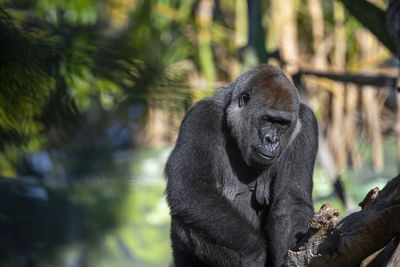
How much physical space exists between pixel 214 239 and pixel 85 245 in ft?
15.7

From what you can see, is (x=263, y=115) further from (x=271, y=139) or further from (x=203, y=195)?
(x=203, y=195)

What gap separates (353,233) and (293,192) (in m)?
1.07

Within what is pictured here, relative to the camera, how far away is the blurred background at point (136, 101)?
7.18ft

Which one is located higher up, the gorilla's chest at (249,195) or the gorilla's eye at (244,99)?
the gorilla's eye at (244,99)

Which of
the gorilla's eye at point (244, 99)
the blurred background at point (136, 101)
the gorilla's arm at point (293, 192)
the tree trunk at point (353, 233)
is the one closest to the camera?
the blurred background at point (136, 101)

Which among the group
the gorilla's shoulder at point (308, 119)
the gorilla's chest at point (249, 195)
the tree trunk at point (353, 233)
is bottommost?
the gorilla's chest at point (249, 195)

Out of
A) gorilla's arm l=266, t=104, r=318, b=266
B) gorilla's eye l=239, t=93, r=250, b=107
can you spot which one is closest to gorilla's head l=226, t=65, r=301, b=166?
gorilla's eye l=239, t=93, r=250, b=107

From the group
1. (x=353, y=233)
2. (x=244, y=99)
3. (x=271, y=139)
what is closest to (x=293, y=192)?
(x=271, y=139)

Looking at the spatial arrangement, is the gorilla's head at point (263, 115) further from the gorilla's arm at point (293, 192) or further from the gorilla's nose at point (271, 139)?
the gorilla's arm at point (293, 192)

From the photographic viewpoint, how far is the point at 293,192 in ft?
13.0

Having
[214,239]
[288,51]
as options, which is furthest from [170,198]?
[288,51]

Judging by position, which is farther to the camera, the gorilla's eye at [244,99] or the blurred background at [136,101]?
the gorilla's eye at [244,99]

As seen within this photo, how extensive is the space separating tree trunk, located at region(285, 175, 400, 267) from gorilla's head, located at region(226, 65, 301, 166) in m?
0.92

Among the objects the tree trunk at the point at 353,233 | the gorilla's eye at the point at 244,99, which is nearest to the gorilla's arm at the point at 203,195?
the gorilla's eye at the point at 244,99
